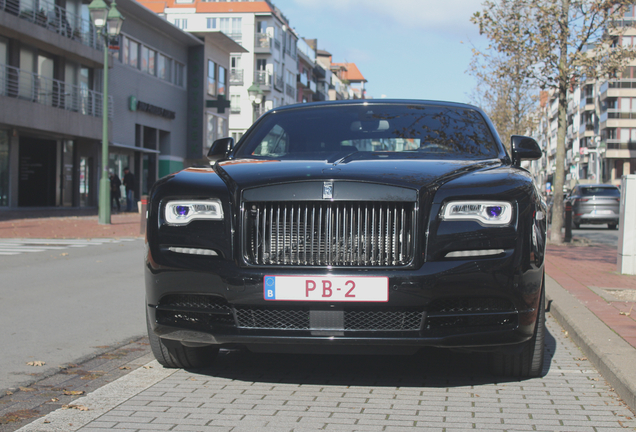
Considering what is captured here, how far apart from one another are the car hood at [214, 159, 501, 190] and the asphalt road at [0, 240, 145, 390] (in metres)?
1.72

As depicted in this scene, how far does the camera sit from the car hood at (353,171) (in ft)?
13.8

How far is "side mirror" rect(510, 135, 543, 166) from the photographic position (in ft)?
18.4

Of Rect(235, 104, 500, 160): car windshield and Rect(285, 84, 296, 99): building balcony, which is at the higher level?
Rect(285, 84, 296, 99): building balcony

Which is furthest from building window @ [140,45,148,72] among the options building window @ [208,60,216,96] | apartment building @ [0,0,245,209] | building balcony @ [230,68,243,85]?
building balcony @ [230,68,243,85]

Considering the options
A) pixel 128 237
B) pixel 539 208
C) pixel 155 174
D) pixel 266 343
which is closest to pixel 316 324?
pixel 266 343

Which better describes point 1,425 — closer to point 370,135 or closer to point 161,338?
point 161,338

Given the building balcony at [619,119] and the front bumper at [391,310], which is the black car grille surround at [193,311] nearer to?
the front bumper at [391,310]

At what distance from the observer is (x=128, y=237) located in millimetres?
19141

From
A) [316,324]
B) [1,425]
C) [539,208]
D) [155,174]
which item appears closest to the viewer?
[1,425]

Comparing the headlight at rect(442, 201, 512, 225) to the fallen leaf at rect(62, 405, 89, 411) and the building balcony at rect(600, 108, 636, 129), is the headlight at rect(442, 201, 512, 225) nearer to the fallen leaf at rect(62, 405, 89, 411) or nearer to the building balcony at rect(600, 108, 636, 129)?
the fallen leaf at rect(62, 405, 89, 411)

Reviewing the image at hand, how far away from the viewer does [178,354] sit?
15.9 ft

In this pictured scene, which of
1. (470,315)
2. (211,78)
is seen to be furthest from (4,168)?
(470,315)

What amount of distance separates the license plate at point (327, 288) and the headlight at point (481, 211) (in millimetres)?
477

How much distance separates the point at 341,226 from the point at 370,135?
1.62m
